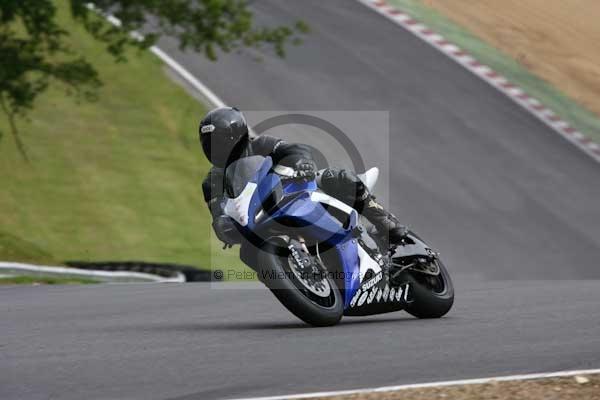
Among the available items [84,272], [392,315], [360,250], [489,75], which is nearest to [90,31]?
[84,272]

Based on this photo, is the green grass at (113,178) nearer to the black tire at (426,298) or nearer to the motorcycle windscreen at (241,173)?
the black tire at (426,298)

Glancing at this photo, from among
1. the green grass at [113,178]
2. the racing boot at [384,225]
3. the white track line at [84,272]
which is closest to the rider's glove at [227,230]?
the racing boot at [384,225]

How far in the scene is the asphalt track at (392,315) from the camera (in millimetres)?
6406

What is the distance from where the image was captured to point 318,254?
8.21 m

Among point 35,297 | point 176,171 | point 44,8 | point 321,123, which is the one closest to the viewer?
point 35,297

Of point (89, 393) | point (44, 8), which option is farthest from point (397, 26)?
point (89, 393)

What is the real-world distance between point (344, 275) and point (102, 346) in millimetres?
1788

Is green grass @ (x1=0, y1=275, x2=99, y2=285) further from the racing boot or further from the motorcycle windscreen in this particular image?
the motorcycle windscreen

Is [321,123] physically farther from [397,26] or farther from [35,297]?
[35,297]

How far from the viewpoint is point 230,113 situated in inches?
319

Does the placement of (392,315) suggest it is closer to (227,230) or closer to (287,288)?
(287,288)

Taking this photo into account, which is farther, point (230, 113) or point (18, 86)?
point (18, 86)

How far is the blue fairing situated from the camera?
7875 millimetres

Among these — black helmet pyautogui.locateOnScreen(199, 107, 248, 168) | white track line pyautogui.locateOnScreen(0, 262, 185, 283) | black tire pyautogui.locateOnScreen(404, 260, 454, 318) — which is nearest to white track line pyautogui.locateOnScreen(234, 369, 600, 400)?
black tire pyautogui.locateOnScreen(404, 260, 454, 318)
